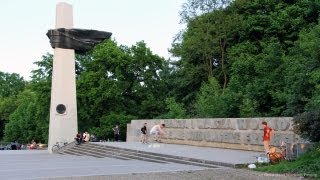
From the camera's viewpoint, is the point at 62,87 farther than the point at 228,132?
Yes

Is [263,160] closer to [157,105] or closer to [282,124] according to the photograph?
[282,124]

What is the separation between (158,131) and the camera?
28953 mm

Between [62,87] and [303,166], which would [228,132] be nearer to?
[303,166]

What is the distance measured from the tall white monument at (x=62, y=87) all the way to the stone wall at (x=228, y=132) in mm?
5943

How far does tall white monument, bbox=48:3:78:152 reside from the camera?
1242 inches

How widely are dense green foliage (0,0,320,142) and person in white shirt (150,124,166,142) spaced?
3.78 meters

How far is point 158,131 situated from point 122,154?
5.72 meters

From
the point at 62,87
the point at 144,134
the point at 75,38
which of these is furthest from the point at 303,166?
the point at 75,38

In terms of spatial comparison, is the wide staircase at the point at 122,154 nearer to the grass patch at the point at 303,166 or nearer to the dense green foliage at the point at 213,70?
the grass patch at the point at 303,166

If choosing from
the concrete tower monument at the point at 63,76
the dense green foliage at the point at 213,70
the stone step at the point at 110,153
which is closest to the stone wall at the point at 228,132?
the dense green foliage at the point at 213,70

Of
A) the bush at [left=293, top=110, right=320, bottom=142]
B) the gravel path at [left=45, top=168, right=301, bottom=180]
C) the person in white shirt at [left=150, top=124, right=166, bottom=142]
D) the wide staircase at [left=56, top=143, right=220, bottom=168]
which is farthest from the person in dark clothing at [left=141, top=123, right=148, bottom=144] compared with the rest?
the gravel path at [left=45, top=168, right=301, bottom=180]

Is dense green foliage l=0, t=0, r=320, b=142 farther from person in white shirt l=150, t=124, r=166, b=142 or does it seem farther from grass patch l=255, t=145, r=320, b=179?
grass patch l=255, t=145, r=320, b=179

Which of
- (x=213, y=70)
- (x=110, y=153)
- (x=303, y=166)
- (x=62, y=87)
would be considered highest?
(x=213, y=70)

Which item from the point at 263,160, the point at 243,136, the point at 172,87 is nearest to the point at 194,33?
the point at 172,87
